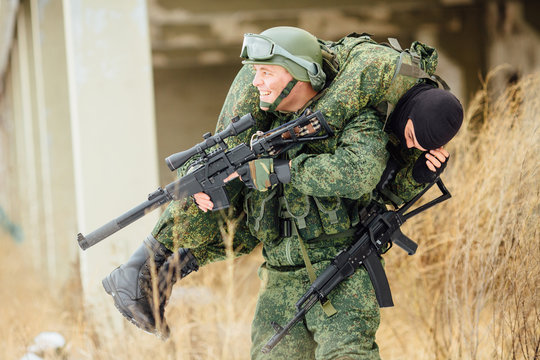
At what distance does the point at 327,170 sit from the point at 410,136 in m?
0.35

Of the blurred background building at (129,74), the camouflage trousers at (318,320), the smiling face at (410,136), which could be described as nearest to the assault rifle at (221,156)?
the smiling face at (410,136)

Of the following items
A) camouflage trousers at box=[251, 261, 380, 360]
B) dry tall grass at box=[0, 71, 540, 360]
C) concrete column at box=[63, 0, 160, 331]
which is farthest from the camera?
concrete column at box=[63, 0, 160, 331]

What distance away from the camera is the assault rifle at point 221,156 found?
2518 mm

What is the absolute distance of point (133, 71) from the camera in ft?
16.1

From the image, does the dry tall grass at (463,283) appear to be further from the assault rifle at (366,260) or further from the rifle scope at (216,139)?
the rifle scope at (216,139)

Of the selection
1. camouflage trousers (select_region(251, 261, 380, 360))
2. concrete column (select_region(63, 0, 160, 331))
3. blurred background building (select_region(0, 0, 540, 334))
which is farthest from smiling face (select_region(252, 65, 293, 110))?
concrete column (select_region(63, 0, 160, 331))

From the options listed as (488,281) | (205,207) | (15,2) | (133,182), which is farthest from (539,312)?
(15,2)

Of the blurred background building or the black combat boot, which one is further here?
the blurred background building

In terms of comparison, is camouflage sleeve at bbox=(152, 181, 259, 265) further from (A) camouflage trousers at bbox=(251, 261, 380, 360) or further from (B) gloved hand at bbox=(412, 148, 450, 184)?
(B) gloved hand at bbox=(412, 148, 450, 184)

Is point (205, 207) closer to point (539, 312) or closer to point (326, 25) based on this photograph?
point (539, 312)

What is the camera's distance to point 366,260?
8.76ft

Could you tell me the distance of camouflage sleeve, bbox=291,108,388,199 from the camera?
7.89 ft

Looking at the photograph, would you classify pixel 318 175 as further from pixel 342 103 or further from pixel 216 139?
pixel 216 139

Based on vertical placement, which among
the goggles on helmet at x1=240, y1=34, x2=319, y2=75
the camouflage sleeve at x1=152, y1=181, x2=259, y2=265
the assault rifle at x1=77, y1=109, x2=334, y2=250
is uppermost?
the goggles on helmet at x1=240, y1=34, x2=319, y2=75
